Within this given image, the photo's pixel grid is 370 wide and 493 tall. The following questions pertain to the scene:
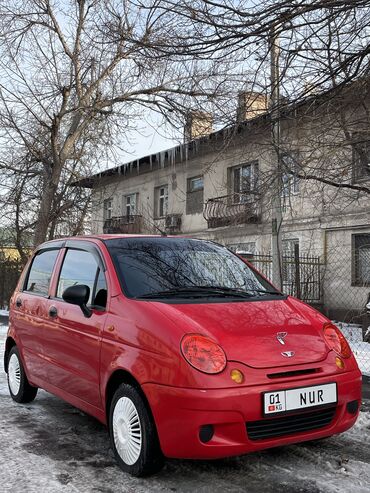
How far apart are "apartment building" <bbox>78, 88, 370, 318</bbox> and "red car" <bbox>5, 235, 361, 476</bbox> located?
265cm

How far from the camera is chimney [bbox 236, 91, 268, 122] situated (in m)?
6.22

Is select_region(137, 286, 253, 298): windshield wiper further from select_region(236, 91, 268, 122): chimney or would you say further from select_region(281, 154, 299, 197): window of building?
select_region(281, 154, 299, 197): window of building

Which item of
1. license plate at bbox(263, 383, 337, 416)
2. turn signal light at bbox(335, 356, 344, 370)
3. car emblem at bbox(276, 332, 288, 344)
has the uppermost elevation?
car emblem at bbox(276, 332, 288, 344)

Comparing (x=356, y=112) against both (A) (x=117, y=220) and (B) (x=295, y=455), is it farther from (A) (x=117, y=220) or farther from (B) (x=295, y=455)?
(A) (x=117, y=220)

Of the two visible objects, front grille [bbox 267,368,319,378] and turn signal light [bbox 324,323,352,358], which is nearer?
front grille [bbox 267,368,319,378]

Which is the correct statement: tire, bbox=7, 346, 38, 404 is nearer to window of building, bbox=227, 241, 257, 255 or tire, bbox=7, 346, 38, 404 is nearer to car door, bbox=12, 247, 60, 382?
car door, bbox=12, 247, 60, 382

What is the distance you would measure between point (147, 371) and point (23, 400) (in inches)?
105

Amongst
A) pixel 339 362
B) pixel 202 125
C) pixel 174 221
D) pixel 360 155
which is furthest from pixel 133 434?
pixel 174 221

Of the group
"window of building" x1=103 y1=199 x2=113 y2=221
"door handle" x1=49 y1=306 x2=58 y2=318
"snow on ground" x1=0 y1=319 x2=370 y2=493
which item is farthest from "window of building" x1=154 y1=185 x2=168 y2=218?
"snow on ground" x1=0 y1=319 x2=370 y2=493

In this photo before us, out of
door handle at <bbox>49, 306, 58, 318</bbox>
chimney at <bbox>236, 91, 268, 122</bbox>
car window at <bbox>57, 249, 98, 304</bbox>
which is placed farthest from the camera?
chimney at <bbox>236, 91, 268, 122</bbox>

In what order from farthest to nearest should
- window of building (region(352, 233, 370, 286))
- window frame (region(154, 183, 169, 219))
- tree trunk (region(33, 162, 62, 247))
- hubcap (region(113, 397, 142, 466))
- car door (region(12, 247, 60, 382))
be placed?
window frame (region(154, 183, 169, 219))
tree trunk (region(33, 162, 62, 247))
window of building (region(352, 233, 370, 286))
car door (region(12, 247, 60, 382))
hubcap (region(113, 397, 142, 466))

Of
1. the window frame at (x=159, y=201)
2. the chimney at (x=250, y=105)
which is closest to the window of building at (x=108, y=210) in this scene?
the window frame at (x=159, y=201)

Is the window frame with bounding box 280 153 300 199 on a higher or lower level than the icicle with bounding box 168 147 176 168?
lower

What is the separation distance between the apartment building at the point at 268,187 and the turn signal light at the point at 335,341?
9.64 ft
